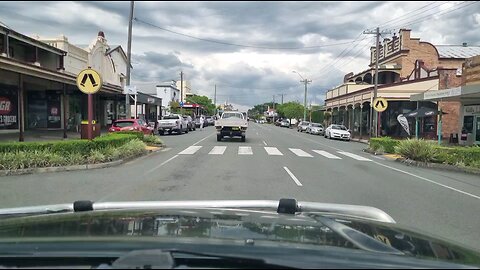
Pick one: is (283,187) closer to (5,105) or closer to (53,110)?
(5,105)

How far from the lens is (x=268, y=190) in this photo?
33.4ft

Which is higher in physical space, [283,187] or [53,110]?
[53,110]

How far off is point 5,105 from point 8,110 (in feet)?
1.77

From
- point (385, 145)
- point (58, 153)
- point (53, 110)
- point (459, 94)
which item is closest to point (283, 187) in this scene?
point (58, 153)

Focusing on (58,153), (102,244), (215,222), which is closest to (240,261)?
(102,244)

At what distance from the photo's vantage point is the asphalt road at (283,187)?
832cm

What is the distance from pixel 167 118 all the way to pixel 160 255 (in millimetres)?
35990

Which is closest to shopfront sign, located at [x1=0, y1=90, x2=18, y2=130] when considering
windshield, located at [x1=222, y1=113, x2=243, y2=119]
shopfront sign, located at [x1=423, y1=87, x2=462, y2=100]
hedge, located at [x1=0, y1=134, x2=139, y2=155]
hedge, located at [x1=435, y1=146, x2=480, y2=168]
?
windshield, located at [x1=222, y1=113, x2=243, y2=119]

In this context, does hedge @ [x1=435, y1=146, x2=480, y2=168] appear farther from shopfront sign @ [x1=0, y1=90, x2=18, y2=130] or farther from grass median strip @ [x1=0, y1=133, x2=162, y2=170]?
shopfront sign @ [x1=0, y1=90, x2=18, y2=130]

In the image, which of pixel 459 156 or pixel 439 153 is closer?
pixel 459 156

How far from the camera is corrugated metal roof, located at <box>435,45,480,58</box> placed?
4953 cm

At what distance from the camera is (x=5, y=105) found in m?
26.1

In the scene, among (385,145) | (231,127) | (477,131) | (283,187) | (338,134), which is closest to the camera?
(283,187)

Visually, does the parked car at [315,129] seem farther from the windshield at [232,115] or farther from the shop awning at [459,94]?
the windshield at [232,115]
